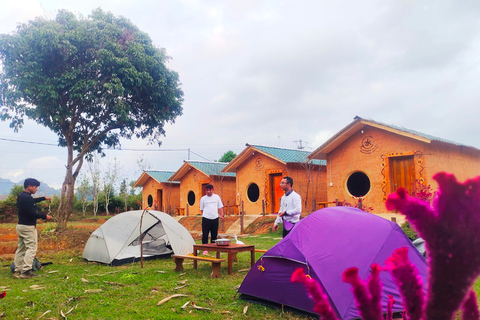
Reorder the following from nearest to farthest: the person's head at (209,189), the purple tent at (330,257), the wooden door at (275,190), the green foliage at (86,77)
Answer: the purple tent at (330,257) → the person's head at (209,189) → the green foliage at (86,77) → the wooden door at (275,190)

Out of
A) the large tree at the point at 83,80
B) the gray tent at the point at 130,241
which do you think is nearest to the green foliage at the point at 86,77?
the large tree at the point at 83,80

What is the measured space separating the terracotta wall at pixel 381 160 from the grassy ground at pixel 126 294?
27.4 ft

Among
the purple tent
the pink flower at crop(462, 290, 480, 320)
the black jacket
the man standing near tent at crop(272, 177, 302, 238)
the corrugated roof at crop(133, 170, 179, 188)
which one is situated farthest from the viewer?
the corrugated roof at crop(133, 170, 179, 188)

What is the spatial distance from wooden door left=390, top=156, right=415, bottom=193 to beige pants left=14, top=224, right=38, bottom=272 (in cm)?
1229

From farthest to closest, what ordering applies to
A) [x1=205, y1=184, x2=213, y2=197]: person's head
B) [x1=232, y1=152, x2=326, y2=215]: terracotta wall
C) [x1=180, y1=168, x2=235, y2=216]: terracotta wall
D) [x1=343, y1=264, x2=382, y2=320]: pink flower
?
[x1=180, y1=168, x2=235, y2=216]: terracotta wall
[x1=232, y1=152, x2=326, y2=215]: terracotta wall
[x1=205, y1=184, x2=213, y2=197]: person's head
[x1=343, y1=264, x2=382, y2=320]: pink flower

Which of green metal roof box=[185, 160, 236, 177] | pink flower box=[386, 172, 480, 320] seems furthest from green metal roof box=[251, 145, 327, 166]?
pink flower box=[386, 172, 480, 320]

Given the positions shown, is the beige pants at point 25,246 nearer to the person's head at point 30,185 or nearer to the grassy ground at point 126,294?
the grassy ground at point 126,294

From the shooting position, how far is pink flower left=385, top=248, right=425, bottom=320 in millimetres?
926

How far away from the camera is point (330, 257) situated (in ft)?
16.3

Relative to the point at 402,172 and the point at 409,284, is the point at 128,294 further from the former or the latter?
the point at 402,172

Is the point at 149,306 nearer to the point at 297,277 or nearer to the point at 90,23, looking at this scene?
the point at 297,277

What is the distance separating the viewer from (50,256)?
1048 cm

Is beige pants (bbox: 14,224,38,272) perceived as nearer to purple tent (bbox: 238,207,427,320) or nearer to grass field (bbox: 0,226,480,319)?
grass field (bbox: 0,226,480,319)

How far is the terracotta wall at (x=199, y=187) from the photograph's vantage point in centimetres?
2538
